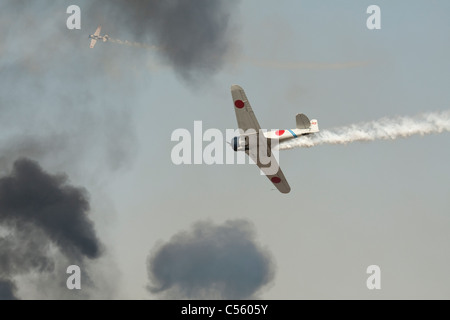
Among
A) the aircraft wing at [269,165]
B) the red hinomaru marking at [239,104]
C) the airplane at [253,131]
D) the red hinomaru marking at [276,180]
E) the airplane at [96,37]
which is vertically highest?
the airplane at [96,37]

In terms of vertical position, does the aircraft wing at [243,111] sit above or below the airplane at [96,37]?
below

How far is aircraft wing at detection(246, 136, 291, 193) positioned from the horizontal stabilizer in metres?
4.61

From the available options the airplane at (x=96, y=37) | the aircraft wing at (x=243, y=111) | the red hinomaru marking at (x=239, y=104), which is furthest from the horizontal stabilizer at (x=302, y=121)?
the airplane at (x=96, y=37)

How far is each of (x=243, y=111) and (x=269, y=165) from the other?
1106 cm

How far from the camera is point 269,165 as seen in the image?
9031cm

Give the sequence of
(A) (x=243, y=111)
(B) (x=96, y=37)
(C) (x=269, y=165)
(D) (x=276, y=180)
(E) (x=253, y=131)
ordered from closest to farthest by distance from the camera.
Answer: (A) (x=243, y=111)
(E) (x=253, y=131)
(C) (x=269, y=165)
(D) (x=276, y=180)
(B) (x=96, y=37)

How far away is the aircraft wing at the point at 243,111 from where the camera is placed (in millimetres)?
80625

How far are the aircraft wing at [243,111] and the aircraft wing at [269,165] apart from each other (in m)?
2.22

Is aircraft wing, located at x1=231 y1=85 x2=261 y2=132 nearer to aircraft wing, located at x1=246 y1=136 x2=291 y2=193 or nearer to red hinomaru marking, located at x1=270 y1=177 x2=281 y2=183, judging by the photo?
aircraft wing, located at x1=246 y1=136 x2=291 y2=193

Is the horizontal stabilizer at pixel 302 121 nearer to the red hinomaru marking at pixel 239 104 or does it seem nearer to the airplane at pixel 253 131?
the airplane at pixel 253 131

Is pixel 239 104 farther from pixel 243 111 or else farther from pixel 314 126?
pixel 314 126

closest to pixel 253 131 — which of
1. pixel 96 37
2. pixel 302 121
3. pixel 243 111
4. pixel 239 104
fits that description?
pixel 243 111
